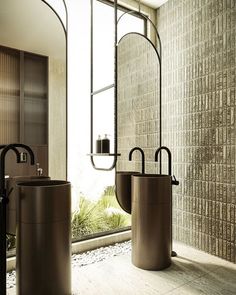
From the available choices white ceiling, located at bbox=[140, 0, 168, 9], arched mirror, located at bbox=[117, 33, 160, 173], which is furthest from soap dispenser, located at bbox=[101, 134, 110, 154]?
white ceiling, located at bbox=[140, 0, 168, 9]

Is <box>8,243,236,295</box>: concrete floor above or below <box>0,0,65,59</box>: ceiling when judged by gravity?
below

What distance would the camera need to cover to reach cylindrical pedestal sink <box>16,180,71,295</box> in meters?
1.29

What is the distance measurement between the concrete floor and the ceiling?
1.55 metres

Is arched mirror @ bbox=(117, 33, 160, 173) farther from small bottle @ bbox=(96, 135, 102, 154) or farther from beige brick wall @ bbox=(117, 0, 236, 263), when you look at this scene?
small bottle @ bbox=(96, 135, 102, 154)

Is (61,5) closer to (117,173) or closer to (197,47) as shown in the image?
(197,47)

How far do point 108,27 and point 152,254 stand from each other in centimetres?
194

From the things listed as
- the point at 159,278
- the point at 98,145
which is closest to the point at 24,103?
the point at 98,145

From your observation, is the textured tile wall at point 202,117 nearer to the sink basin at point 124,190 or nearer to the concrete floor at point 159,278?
the concrete floor at point 159,278

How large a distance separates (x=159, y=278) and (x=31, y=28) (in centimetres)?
189

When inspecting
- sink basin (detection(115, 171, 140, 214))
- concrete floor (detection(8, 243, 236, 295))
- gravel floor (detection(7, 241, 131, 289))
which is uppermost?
sink basin (detection(115, 171, 140, 214))

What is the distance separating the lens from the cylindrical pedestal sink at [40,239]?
51.0 inches

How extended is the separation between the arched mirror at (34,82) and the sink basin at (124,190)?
0.46 meters

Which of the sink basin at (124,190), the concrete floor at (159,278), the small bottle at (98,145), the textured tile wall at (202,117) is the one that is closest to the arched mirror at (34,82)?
the small bottle at (98,145)

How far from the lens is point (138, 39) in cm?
248
